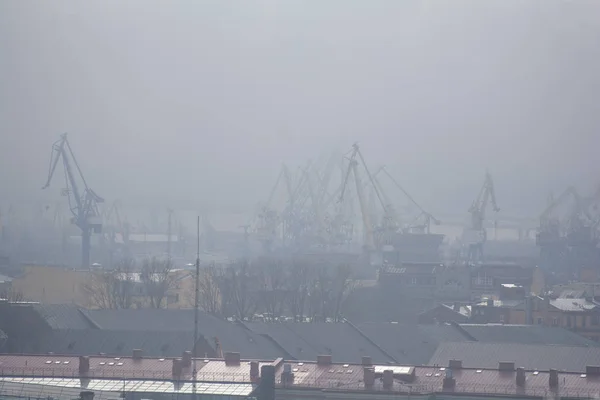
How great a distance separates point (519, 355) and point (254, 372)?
703cm

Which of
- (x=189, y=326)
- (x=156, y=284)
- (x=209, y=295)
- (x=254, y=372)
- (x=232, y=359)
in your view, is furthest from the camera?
(x=156, y=284)

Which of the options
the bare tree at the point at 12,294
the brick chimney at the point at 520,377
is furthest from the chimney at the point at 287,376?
the bare tree at the point at 12,294

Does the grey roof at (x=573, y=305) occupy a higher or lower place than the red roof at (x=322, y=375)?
higher

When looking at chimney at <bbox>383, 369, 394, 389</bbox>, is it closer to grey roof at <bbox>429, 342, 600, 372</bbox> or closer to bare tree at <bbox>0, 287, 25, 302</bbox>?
grey roof at <bbox>429, 342, 600, 372</bbox>

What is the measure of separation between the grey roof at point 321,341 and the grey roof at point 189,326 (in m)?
0.39

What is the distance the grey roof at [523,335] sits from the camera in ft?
107

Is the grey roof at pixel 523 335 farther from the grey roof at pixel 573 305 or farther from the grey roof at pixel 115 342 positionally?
the grey roof at pixel 115 342

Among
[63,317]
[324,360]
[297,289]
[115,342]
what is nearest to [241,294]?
[297,289]

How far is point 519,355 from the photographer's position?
28.2 m

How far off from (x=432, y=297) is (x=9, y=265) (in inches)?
878

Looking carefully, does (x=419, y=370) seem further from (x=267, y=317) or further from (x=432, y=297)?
(x=432, y=297)

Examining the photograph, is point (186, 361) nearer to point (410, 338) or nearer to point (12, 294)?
point (410, 338)

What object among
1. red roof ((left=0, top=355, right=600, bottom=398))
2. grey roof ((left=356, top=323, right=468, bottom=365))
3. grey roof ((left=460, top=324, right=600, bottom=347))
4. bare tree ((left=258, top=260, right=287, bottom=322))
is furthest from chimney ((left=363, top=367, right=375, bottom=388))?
bare tree ((left=258, top=260, right=287, bottom=322))

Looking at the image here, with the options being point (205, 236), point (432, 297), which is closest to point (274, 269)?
point (432, 297)
